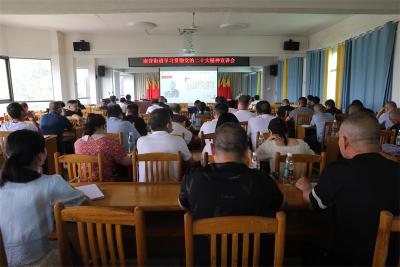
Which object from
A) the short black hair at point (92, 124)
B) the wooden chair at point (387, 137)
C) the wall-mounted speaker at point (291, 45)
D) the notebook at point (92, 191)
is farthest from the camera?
the wall-mounted speaker at point (291, 45)

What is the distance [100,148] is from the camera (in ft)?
8.43

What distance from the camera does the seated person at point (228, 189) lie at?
4.40ft

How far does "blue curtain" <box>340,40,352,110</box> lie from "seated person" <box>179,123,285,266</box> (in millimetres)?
6569

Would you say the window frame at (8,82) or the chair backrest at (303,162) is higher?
the window frame at (8,82)

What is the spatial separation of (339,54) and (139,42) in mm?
5606

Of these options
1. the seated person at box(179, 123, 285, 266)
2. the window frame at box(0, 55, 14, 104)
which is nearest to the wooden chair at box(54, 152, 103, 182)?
the seated person at box(179, 123, 285, 266)

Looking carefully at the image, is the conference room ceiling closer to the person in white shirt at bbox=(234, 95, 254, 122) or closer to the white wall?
the white wall

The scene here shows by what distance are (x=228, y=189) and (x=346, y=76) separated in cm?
687

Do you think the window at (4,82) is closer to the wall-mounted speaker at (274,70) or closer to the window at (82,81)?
the window at (82,81)

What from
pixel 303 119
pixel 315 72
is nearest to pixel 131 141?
pixel 303 119

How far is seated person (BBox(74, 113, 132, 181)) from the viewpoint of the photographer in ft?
8.40

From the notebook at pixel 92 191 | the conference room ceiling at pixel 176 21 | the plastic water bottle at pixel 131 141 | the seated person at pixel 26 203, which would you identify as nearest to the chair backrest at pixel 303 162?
the notebook at pixel 92 191

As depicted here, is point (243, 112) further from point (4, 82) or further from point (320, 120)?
point (4, 82)

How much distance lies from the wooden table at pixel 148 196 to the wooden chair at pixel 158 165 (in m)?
0.23
